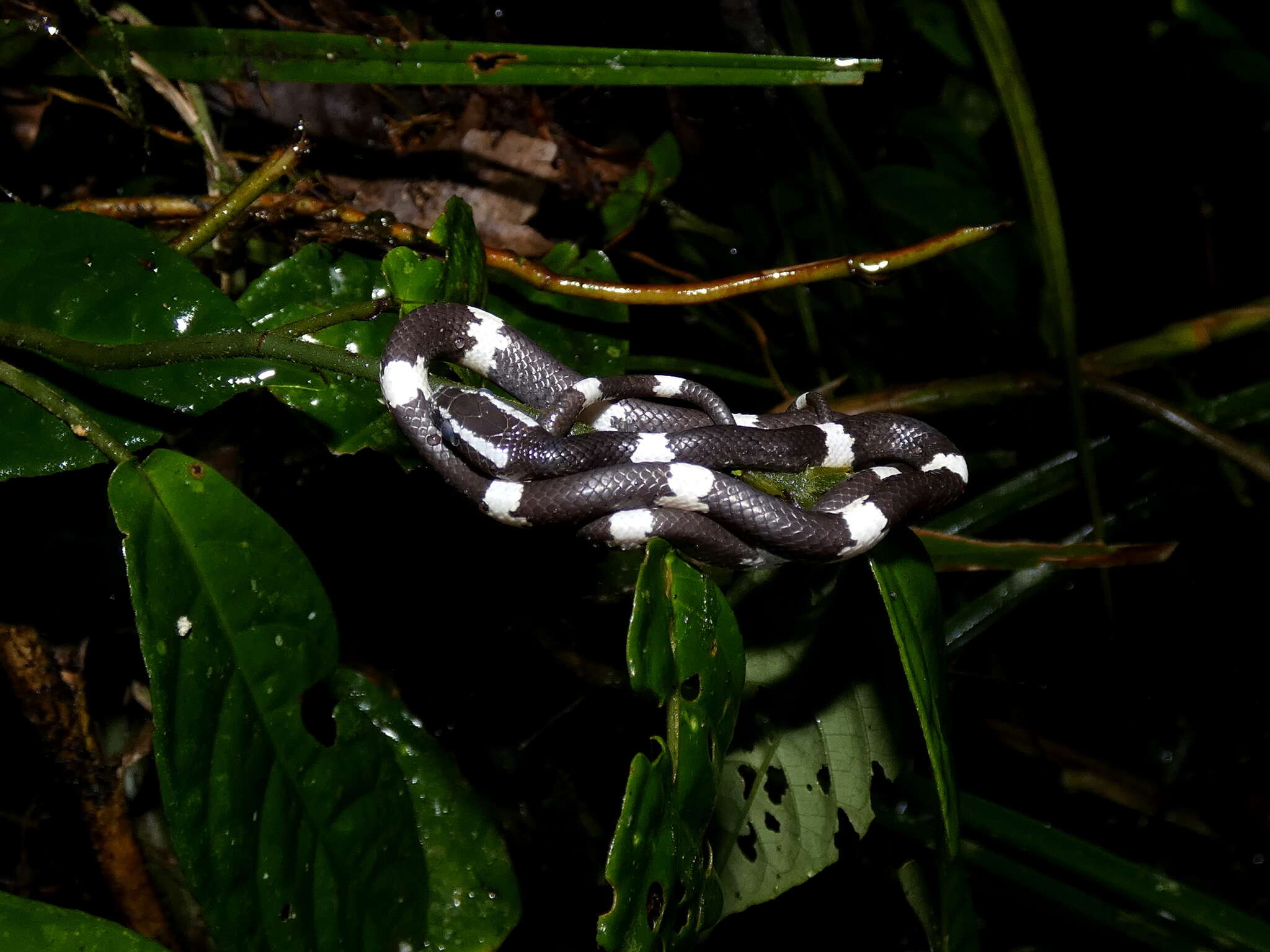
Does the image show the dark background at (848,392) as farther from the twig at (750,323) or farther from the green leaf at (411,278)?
the green leaf at (411,278)

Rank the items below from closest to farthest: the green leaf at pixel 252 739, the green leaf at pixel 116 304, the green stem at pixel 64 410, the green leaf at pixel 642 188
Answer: the green leaf at pixel 252 739
the green stem at pixel 64 410
the green leaf at pixel 116 304
the green leaf at pixel 642 188

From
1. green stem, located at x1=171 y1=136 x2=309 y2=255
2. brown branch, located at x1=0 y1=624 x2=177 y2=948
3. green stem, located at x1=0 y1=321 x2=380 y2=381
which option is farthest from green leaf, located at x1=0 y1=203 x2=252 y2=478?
brown branch, located at x1=0 y1=624 x2=177 y2=948

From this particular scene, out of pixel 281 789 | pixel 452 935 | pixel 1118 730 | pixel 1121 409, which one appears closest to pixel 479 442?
pixel 281 789

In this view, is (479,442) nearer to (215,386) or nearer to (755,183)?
(215,386)

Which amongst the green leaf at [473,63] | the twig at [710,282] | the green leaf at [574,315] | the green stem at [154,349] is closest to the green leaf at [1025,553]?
the twig at [710,282]

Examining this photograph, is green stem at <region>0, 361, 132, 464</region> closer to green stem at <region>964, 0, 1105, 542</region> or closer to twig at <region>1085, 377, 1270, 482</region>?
green stem at <region>964, 0, 1105, 542</region>

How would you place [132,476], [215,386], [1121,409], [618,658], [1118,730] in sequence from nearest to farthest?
[132,476]
[215,386]
[618,658]
[1121,409]
[1118,730]
